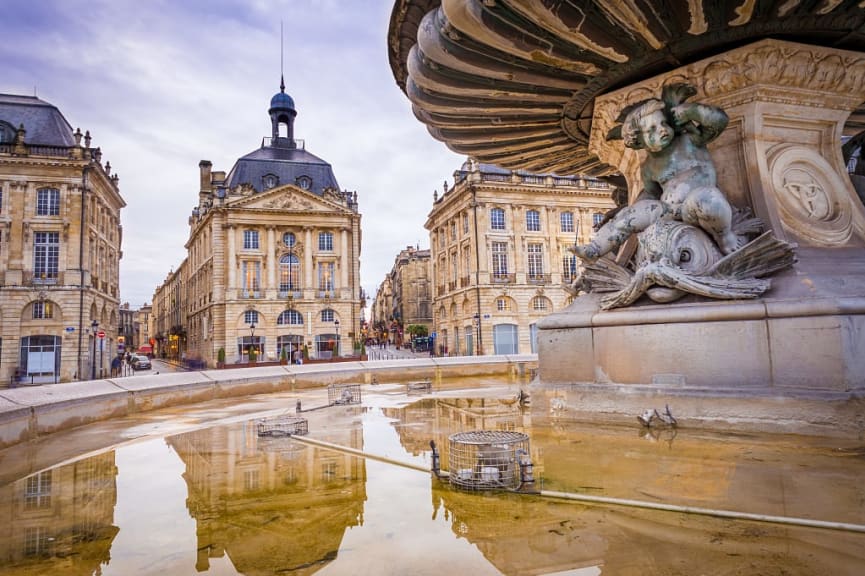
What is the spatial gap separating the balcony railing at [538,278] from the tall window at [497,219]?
4570 mm

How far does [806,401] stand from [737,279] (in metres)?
1.30

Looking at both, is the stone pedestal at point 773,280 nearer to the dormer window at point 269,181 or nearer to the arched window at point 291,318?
the arched window at point 291,318

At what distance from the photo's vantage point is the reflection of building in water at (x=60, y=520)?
2.54 m

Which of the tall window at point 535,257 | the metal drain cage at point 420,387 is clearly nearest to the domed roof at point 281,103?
the tall window at point 535,257

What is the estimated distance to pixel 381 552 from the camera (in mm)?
2514

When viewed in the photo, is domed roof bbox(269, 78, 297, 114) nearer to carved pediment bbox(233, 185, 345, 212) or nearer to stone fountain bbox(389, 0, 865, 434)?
carved pediment bbox(233, 185, 345, 212)

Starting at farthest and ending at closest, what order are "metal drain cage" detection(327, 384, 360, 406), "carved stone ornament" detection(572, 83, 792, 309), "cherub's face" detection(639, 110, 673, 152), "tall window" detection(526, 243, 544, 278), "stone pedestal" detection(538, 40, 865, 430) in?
"tall window" detection(526, 243, 544, 278) → "metal drain cage" detection(327, 384, 360, 406) → "cherub's face" detection(639, 110, 673, 152) → "carved stone ornament" detection(572, 83, 792, 309) → "stone pedestal" detection(538, 40, 865, 430)

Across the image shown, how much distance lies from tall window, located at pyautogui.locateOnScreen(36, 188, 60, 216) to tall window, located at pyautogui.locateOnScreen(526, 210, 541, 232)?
3286 cm

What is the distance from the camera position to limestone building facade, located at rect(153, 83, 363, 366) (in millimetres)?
46219

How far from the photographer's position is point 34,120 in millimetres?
35188

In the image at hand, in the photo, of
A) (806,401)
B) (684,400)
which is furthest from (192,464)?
(806,401)

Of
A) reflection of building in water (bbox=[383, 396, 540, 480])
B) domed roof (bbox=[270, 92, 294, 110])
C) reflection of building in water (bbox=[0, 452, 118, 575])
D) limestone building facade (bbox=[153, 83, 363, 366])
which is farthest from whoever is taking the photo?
domed roof (bbox=[270, 92, 294, 110])

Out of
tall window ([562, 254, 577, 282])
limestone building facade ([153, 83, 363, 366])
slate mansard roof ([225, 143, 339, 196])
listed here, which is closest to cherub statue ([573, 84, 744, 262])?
tall window ([562, 254, 577, 282])

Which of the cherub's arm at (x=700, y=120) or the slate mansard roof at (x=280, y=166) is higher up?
the slate mansard roof at (x=280, y=166)
